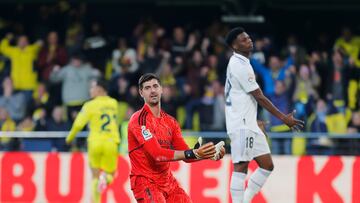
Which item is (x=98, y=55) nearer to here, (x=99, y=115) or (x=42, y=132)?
(x=42, y=132)

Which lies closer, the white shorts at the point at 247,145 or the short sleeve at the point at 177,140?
the short sleeve at the point at 177,140

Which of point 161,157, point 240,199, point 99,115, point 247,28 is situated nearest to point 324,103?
point 247,28

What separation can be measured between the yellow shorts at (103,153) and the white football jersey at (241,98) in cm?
404

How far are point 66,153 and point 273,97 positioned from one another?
377cm

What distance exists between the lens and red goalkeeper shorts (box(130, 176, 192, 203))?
9.54 meters

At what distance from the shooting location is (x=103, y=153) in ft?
50.3

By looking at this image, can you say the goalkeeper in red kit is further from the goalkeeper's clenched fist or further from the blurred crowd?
the blurred crowd

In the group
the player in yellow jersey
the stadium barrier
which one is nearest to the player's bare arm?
the stadium barrier

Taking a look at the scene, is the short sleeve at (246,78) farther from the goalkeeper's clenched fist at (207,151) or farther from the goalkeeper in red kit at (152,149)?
the goalkeeper's clenched fist at (207,151)

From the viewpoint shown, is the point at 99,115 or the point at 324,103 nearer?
the point at 99,115

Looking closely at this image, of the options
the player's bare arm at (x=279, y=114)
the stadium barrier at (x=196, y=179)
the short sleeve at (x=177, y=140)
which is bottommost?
the stadium barrier at (x=196, y=179)

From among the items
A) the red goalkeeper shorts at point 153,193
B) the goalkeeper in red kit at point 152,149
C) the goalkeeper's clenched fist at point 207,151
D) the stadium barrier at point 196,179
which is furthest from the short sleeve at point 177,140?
the stadium barrier at point 196,179

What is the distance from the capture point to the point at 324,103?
57.9 feet

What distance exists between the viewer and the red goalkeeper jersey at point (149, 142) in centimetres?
945
